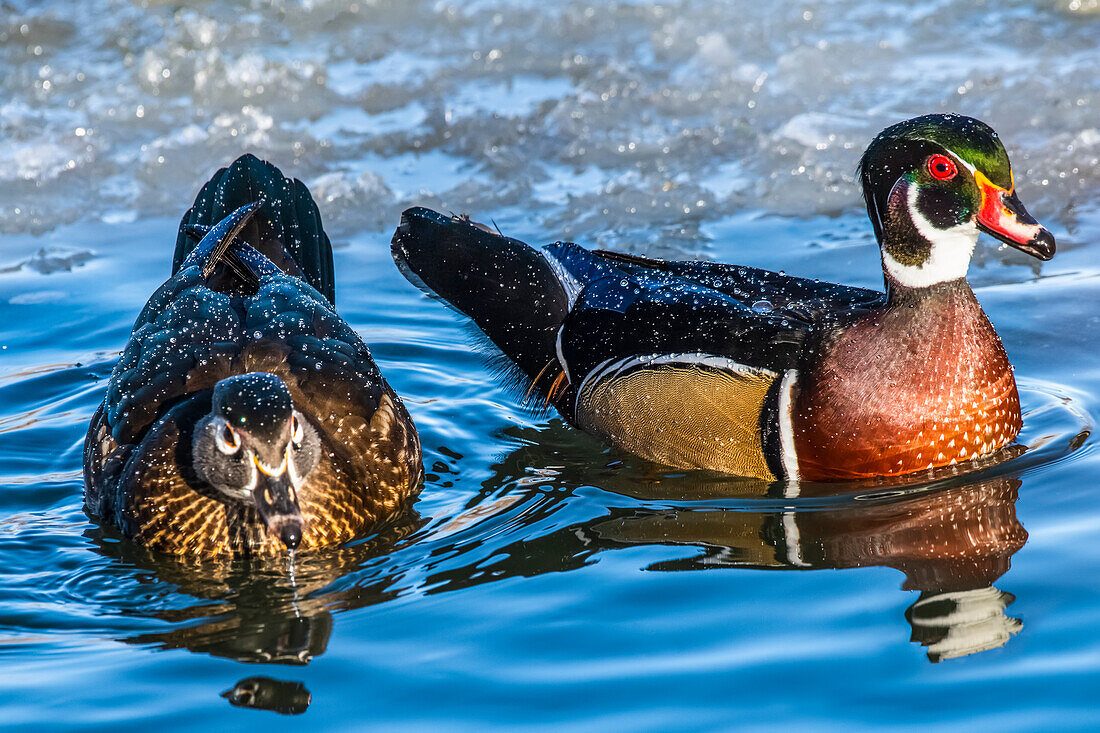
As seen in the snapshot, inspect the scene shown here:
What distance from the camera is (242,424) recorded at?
166 inches

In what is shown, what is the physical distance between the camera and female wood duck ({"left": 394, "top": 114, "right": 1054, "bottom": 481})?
480 centimetres

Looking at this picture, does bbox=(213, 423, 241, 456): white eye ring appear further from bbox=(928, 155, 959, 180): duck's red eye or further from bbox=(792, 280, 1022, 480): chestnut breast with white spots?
bbox=(928, 155, 959, 180): duck's red eye

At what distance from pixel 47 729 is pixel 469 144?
17.8 ft

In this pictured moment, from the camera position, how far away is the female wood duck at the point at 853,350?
4801mm

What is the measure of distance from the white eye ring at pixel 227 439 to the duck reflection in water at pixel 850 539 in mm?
753

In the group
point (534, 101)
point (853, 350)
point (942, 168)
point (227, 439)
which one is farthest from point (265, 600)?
point (534, 101)

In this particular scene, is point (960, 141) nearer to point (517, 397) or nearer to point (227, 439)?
point (517, 397)

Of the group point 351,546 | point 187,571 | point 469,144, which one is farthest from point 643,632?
point 469,144

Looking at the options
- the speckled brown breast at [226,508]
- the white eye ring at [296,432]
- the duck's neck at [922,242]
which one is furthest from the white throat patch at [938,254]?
the white eye ring at [296,432]

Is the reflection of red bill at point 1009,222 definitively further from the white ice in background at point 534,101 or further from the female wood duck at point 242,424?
the white ice in background at point 534,101

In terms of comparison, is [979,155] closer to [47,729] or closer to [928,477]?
[928,477]

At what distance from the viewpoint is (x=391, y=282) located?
706cm

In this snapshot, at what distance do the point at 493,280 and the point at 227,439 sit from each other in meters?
1.74

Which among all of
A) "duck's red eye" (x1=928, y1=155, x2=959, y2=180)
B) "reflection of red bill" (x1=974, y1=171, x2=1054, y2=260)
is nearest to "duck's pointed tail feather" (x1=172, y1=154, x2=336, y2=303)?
"duck's red eye" (x1=928, y1=155, x2=959, y2=180)
